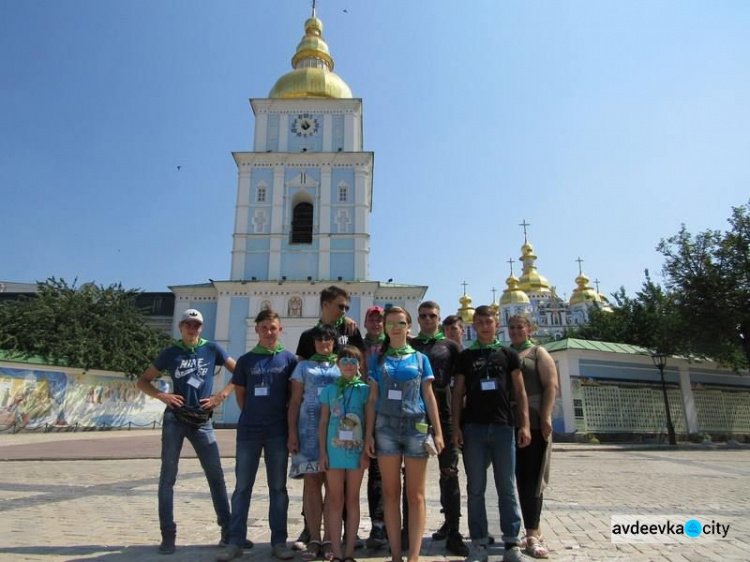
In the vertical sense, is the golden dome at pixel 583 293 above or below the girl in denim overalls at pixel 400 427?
above

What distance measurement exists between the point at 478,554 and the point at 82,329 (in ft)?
80.7

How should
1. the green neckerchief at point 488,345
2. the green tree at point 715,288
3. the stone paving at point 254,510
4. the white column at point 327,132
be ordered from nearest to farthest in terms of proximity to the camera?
the stone paving at point 254,510, the green neckerchief at point 488,345, the green tree at point 715,288, the white column at point 327,132

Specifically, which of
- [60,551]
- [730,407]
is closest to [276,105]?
[730,407]

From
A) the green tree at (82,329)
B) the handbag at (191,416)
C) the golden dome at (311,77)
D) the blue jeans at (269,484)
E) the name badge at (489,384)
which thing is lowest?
the blue jeans at (269,484)

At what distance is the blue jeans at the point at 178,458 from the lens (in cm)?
420

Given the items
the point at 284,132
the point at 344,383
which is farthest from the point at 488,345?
the point at 284,132

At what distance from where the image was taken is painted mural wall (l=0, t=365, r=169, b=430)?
764 inches

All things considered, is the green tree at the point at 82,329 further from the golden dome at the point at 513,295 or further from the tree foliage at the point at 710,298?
the golden dome at the point at 513,295

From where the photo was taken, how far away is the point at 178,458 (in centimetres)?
427

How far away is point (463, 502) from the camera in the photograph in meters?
6.25

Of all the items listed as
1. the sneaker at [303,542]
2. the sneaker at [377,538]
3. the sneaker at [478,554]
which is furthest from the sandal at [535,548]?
the sneaker at [303,542]

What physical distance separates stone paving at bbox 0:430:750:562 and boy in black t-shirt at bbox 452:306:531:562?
0.33m

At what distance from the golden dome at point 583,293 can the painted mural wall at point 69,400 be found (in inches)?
1872

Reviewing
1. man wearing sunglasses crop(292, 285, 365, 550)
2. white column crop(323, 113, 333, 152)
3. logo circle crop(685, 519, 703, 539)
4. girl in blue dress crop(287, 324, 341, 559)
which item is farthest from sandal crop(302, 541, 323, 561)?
white column crop(323, 113, 333, 152)
